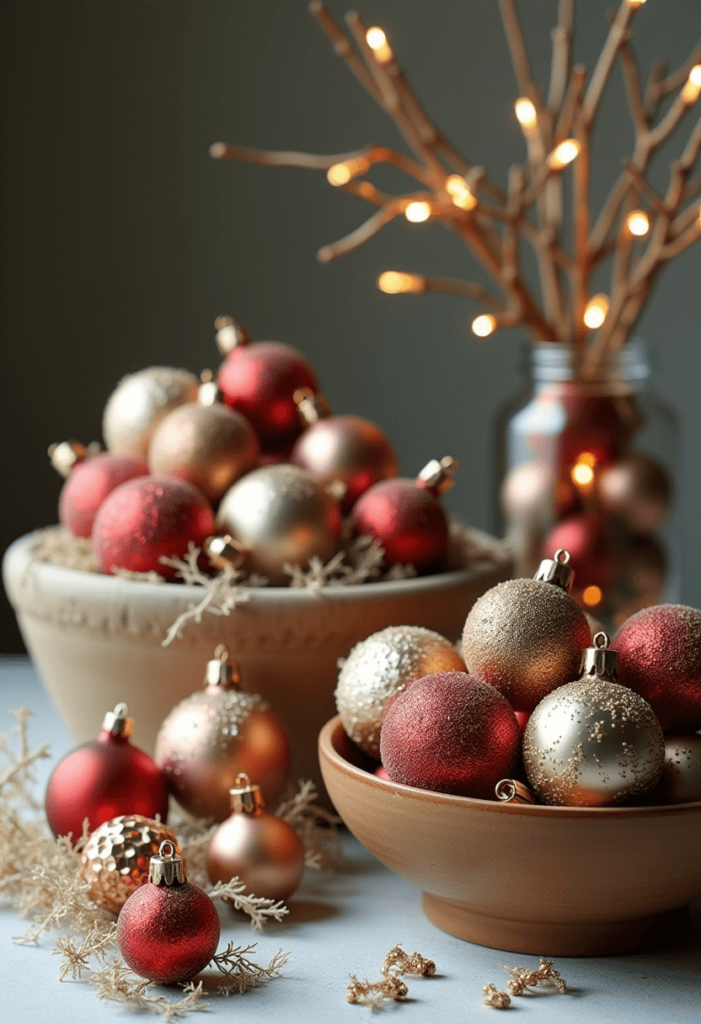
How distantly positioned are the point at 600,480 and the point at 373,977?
62 cm

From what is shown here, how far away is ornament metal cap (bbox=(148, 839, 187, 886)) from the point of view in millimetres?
667

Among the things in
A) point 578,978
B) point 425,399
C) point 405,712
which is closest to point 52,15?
point 425,399

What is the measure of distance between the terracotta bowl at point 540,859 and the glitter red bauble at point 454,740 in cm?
1

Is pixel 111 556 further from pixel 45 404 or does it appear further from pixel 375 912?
pixel 45 404

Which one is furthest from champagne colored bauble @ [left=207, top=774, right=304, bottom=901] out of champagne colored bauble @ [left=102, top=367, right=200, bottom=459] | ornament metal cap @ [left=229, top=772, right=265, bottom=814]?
champagne colored bauble @ [left=102, top=367, right=200, bottom=459]

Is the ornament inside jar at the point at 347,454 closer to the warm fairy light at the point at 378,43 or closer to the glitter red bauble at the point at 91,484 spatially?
the glitter red bauble at the point at 91,484

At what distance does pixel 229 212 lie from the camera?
5.39ft

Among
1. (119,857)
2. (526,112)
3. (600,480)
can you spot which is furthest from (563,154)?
(119,857)

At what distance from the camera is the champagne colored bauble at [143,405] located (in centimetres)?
105

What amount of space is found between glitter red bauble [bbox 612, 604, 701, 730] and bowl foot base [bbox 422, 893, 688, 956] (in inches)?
4.5

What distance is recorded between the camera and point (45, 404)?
1637mm

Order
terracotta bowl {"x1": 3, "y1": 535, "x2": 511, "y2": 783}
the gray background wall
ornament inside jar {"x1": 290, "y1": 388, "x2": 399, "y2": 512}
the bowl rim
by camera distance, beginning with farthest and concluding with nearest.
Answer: the gray background wall, ornament inside jar {"x1": 290, "y1": 388, "x2": 399, "y2": 512}, terracotta bowl {"x1": 3, "y1": 535, "x2": 511, "y2": 783}, the bowl rim

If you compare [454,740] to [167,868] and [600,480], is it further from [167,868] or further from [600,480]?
[600,480]

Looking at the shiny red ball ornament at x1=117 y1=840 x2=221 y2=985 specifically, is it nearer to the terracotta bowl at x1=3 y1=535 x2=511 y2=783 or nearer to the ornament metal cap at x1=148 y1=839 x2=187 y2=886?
the ornament metal cap at x1=148 y1=839 x2=187 y2=886
